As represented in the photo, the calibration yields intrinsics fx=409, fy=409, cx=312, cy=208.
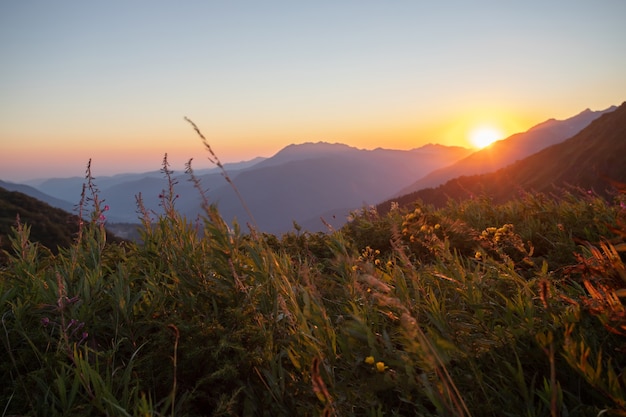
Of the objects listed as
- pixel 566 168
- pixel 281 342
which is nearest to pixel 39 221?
pixel 281 342

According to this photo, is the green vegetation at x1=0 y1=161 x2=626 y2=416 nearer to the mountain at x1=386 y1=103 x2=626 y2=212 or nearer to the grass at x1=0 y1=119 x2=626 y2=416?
the grass at x1=0 y1=119 x2=626 y2=416

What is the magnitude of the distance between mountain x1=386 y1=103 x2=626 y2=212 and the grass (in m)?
43.6

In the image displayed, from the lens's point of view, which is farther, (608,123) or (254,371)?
(608,123)

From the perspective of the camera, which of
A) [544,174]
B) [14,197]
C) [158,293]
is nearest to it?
[158,293]

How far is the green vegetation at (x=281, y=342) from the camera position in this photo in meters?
2.02

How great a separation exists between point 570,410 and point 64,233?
90.9 ft

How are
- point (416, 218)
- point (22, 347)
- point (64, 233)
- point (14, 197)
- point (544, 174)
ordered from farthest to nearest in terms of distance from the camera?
point (544, 174) < point (14, 197) < point (64, 233) < point (416, 218) < point (22, 347)

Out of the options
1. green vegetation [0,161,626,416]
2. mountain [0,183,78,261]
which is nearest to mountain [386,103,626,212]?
mountain [0,183,78,261]

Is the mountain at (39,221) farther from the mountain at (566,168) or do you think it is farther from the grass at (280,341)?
the mountain at (566,168)

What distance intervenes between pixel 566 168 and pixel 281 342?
71827mm

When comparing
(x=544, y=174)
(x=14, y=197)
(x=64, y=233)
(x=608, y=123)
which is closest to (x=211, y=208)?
(x=64, y=233)

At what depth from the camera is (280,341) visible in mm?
2580

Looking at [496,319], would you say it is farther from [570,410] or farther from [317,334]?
[317,334]

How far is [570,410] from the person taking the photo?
6.42 ft
